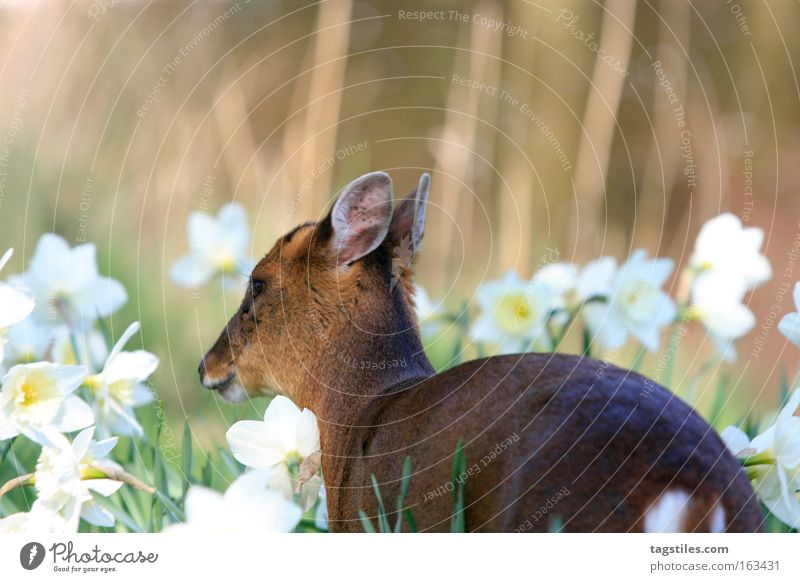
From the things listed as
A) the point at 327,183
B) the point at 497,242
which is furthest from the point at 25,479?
the point at 497,242

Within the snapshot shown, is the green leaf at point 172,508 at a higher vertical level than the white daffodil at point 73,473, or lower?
lower

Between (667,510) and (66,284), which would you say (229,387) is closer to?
(66,284)

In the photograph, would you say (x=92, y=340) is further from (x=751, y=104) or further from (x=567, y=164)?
(x=751, y=104)

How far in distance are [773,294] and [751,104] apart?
0.62 metres

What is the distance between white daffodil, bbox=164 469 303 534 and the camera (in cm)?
150

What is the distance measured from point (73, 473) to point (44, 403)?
134mm

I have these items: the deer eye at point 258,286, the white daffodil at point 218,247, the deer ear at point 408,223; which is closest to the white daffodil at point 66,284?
the white daffodil at point 218,247

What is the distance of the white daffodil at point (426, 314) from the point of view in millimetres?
1837

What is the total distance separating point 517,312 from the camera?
199 cm

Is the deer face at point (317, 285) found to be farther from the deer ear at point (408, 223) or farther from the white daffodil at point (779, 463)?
the white daffodil at point (779, 463)

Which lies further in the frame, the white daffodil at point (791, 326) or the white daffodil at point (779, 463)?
the white daffodil at point (791, 326)

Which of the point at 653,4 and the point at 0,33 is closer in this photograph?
the point at 0,33

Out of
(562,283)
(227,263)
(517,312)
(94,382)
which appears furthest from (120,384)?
(562,283)

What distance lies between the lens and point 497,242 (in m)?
3.04
